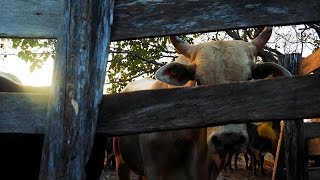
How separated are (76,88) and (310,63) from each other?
3.55 metres

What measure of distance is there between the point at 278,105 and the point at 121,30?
946 mm

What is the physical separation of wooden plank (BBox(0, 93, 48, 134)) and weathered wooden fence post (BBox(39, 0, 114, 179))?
0.34 ft

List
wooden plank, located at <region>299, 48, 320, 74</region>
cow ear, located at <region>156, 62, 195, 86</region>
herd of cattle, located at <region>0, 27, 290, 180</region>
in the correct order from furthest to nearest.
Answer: wooden plank, located at <region>299, 48, 320, 74</region> → cow ear, located at <region>156, 62, 195, 86</region> → herd of cattle, located at <region>0, 27, 290, 180</region>

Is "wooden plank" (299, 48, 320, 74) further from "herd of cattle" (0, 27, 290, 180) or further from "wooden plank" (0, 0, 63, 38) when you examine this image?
"wooden plank" (0, 0, 63, 38)

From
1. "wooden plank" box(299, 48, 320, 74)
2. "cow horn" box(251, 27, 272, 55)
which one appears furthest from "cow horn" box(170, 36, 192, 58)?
"wooden plank" box(299, 48, 320, 74)

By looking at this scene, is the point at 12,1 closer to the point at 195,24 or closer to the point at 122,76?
the point at 195,24

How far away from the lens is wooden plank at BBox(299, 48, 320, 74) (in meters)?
5.01

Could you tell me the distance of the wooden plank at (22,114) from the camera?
2.62 m

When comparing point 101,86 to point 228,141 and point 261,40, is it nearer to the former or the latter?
point 228,141

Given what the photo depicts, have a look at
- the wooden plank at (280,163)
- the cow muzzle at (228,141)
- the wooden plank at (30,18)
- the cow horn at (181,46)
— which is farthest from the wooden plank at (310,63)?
the wooden plank at (30,18)

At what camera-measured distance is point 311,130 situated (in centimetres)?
578

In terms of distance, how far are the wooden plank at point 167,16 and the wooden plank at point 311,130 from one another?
11.5 feet

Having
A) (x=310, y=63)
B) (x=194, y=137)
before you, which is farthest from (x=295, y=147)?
(x=194, y=137)

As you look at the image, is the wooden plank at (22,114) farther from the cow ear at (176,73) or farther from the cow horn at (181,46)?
the cow horn at (181,46)
